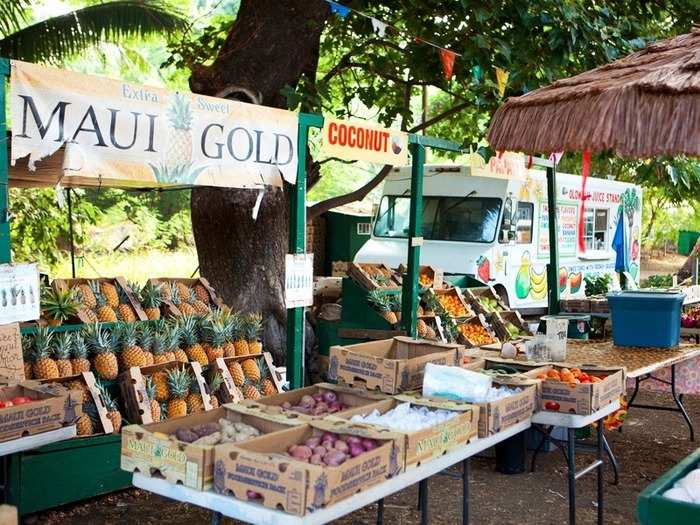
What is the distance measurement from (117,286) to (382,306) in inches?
114

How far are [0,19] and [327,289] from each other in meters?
5.19

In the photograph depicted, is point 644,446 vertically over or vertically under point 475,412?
under

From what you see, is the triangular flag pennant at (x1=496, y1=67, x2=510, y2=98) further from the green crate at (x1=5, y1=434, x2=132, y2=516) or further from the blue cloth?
the blue cloth

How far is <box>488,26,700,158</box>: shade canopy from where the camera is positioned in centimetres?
372

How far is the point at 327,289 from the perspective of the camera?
29.4 ft

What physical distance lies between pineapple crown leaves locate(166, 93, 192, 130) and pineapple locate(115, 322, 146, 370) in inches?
61.5

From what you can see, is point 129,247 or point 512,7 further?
point 129,247

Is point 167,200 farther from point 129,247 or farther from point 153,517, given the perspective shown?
point 153,517

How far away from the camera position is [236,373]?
20.5 feet

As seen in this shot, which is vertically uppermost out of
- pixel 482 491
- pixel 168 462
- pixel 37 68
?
pixel 37 68

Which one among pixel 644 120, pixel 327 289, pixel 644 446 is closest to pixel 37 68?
pixel 644 120

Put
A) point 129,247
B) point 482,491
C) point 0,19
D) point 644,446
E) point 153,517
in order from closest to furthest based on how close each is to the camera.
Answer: point 153,517 → point 482,491 → point 644,446 → point 0,19 → point 129,247

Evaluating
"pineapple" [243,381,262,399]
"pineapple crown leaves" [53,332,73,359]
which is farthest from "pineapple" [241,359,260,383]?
"pineapple crown leaves" [53,332,73,359]

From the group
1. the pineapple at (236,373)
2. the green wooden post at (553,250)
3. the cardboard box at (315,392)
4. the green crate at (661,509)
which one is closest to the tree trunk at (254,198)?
the pineapple at (236,373)
